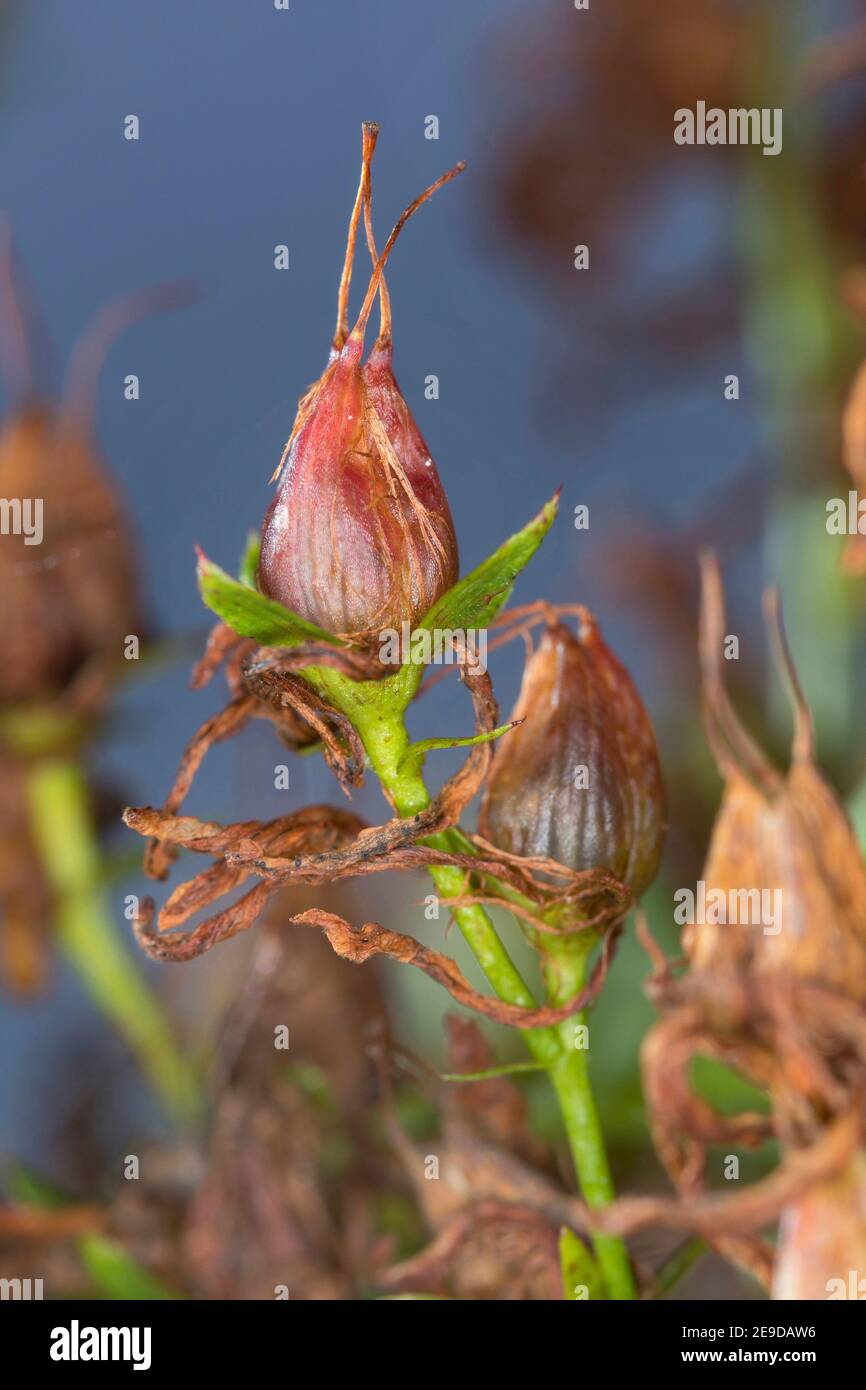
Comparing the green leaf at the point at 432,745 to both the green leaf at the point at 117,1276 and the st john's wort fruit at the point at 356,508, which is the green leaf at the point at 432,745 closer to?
the st john's wort fruit at the point at 356,508

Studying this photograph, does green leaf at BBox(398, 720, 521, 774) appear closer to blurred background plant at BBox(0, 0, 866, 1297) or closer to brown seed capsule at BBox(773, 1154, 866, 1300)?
brown seed capsule at BBox(773, 1154, 866, 1300)

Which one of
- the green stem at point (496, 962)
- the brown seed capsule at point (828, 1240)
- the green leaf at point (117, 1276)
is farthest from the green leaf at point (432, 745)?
the green leaf at point (117, 1276)

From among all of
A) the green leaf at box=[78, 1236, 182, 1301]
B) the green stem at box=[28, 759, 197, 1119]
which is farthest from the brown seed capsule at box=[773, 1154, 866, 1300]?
the green stem at box=[28, 759, 197, 1119]

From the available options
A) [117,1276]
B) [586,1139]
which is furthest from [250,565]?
[117,1276]

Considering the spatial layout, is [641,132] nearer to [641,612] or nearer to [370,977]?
[641,612]

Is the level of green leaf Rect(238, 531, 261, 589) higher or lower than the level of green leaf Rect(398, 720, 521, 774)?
higher


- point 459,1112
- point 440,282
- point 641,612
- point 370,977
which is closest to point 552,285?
point 440,282
